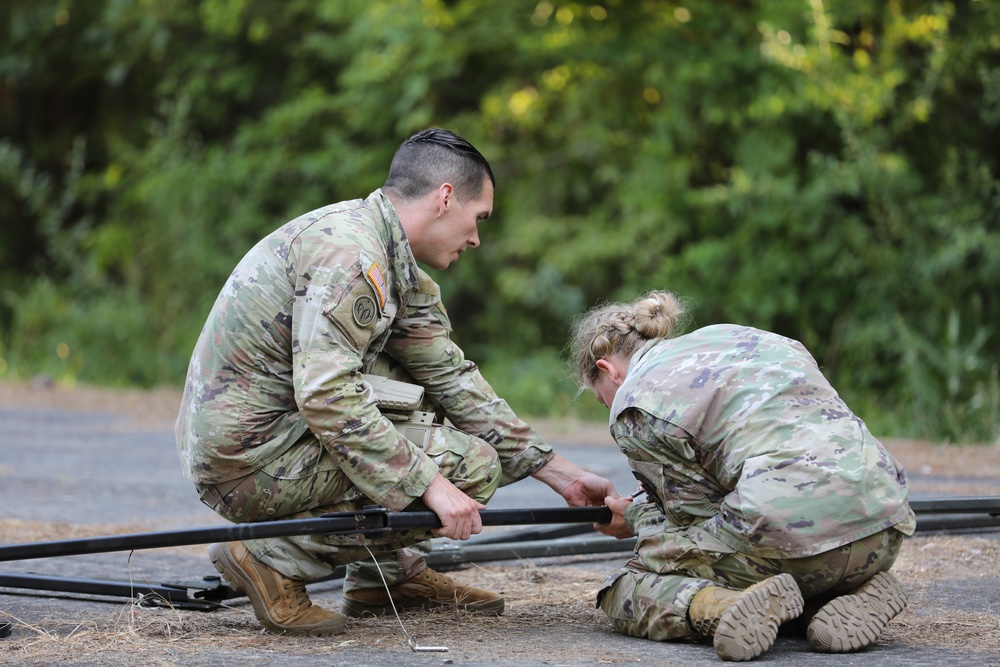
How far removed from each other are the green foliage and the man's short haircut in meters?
5.14

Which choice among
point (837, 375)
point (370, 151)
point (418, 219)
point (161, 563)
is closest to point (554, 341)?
point (370, 151)

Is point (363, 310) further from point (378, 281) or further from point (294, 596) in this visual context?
point (294, 596)

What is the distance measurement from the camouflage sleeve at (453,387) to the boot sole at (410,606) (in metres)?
0.40

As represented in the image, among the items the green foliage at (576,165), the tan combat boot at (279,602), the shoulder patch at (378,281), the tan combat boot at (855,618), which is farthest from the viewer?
the green foliage at (576,165)

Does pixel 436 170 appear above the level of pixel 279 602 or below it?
above

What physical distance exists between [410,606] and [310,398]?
992mm

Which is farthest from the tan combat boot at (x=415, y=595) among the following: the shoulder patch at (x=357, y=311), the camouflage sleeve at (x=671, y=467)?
the shoulder patch at (x=357, y=311)

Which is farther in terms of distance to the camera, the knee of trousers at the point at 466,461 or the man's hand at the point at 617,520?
the man's hand at the point at 617,520

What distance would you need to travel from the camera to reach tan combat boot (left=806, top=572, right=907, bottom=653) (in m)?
2.84

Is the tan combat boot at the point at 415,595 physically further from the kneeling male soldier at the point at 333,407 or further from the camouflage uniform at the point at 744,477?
the camouflage uniform at the point at 744,477

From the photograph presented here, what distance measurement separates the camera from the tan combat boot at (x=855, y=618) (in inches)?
112

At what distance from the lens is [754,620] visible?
273cm

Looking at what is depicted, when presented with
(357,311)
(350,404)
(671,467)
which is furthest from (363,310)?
(671,467)

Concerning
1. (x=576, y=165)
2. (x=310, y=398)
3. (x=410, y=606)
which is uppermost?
(x=576, y=165)
